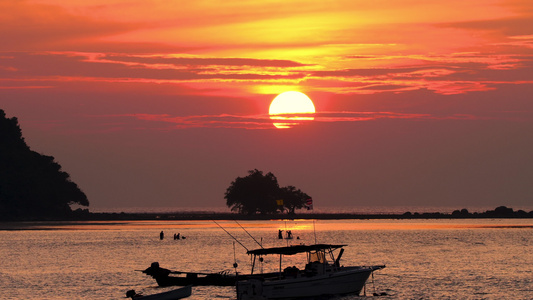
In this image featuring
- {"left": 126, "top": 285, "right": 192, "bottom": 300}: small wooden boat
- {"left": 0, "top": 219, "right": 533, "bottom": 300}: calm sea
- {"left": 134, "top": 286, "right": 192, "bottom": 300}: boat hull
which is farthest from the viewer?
{"left": 0, "top": 219, "right": 533, "bottom": 300}: calm sea

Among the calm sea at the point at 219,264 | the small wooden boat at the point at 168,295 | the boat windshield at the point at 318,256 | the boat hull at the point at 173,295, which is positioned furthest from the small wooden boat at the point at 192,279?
the boat windshield at the point at 318,256

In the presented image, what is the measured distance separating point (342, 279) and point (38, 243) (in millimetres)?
95494

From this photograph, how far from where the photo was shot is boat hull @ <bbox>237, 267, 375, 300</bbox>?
59.2 metres

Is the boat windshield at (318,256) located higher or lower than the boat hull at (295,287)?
higher

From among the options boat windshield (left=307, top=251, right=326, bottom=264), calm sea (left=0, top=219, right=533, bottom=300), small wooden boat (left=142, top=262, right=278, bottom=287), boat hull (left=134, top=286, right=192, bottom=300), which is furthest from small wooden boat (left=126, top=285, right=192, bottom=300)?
boat windshield (left=307, top=251, right=326, bottom=264)

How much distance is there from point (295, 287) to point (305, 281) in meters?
0.97

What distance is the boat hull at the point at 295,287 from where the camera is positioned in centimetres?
5916

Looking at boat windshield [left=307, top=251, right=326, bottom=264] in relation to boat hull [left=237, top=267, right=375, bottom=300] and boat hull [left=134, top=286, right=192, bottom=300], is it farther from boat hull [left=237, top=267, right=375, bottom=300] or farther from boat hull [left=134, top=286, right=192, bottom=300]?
boat hull [left=134, top=286, right=192, bottom=300]

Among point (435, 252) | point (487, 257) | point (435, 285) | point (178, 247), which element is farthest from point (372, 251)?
point (435, 285)

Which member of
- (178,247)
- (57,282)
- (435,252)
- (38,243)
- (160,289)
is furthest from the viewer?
(38,243)

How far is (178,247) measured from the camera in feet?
437

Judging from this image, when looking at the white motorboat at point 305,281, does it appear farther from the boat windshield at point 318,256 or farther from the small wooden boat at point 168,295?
the small wooden boat at point 168,295

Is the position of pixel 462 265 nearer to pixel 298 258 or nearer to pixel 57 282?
pixel 298 258

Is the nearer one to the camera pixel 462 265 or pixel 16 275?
pixel 16 275
